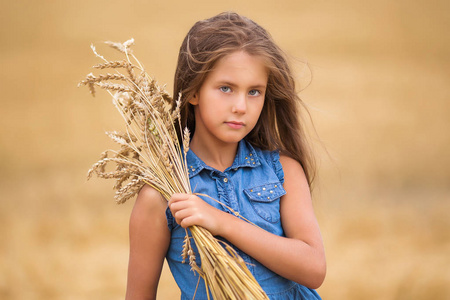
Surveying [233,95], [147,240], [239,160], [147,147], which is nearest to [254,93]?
[233,95]

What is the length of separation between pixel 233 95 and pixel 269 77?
169mm

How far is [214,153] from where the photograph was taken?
1733 mm

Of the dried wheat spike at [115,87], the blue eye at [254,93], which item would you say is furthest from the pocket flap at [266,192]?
the dried wheat spike at [115,87]

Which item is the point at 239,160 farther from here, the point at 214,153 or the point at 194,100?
the point at 194,100

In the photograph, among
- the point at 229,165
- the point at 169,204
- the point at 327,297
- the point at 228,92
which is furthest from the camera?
the point at 327,297

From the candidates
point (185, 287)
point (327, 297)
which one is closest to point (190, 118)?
point (185, 287)

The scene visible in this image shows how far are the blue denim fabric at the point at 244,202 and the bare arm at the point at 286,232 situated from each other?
0.12 ft

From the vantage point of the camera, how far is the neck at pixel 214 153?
173 centimetres

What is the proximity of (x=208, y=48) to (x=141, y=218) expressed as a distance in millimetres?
444

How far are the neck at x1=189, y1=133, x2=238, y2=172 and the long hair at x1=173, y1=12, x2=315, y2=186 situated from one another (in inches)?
3.1

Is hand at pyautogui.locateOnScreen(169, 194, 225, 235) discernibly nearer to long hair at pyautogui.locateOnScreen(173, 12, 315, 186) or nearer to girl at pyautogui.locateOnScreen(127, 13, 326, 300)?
girl at pyautogui.locateOnScreen(127, 13, 326, 300)

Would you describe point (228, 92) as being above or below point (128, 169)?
above

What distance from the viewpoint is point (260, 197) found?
67.1 inches

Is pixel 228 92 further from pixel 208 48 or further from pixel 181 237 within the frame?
pixel 181 237
